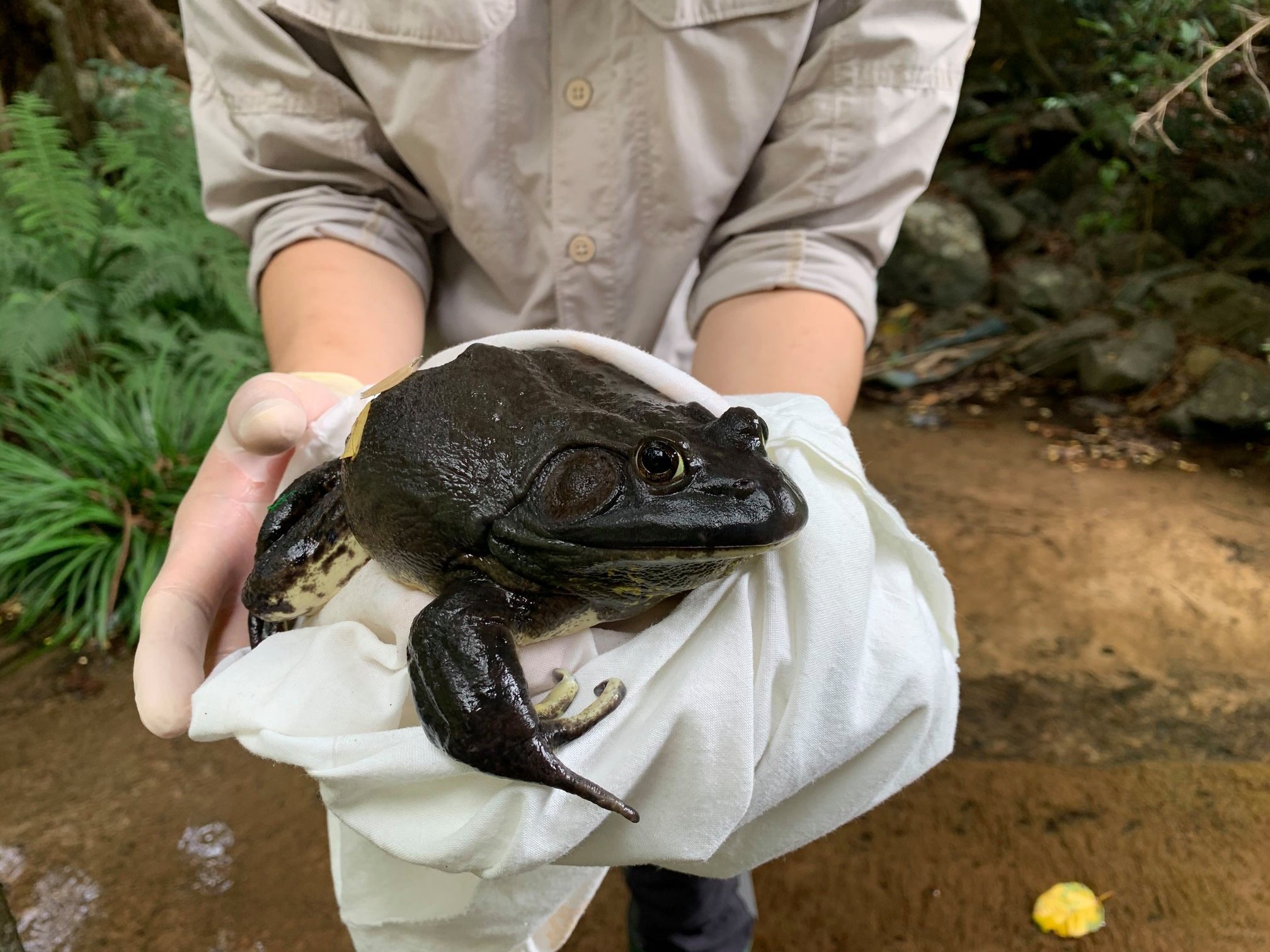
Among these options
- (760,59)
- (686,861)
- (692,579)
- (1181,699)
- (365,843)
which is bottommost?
(1181,699)

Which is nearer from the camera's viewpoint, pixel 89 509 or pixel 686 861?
pixel 686 861

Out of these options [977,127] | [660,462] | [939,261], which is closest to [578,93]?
[660,462]

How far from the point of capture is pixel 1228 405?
4750 mm

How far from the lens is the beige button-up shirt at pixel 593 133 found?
202 cm

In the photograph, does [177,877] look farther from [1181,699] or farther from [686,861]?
[1181,699]

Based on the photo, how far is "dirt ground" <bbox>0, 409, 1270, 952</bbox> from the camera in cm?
237

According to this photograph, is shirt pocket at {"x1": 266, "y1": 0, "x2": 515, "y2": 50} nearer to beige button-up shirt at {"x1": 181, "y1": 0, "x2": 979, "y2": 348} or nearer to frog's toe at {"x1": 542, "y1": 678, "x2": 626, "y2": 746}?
beige button-up shirt at {"x1": 181, "y1": 0, "x2": 979, "y2": 348}

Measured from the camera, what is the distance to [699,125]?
82.4 inches

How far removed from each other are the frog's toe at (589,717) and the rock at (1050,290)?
588 centimetres

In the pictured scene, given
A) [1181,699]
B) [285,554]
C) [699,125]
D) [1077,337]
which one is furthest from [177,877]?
[1077,337]

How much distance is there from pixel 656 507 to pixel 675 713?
344 mm

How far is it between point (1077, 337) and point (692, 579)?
5366 millimetres

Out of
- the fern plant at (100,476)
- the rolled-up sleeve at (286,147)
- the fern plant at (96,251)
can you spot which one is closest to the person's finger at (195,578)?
the rolled-up sleeve at (286,147)

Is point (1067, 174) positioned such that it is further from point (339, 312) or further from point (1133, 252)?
point (339, 312)
